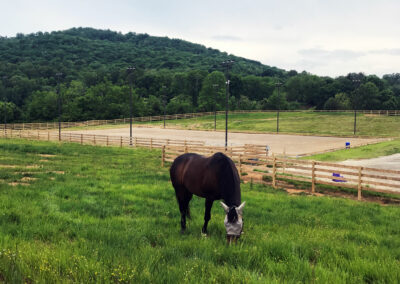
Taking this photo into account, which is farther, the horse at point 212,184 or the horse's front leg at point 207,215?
the horse's front leg at point 207,215

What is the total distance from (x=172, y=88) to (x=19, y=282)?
137 m

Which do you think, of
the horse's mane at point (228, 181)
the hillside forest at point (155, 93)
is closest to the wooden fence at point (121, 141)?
the horse's mane at point (228, 181)

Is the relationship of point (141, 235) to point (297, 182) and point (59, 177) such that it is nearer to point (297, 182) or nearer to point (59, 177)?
point (59, 177)

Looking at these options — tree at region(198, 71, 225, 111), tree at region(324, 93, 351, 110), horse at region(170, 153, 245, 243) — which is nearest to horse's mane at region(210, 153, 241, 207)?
horse at region(170, 153, 245, 243)

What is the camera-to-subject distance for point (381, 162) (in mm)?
24531

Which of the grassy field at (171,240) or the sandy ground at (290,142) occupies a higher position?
the grassy field at (171,240)

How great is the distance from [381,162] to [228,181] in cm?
2291

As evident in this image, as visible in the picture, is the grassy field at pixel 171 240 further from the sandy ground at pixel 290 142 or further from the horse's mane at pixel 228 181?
the sandy ground at pixel 290 142

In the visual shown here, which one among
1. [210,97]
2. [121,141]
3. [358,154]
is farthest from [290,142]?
[210,97]

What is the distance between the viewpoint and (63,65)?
6516 inches

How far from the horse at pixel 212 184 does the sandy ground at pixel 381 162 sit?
19.2 metres

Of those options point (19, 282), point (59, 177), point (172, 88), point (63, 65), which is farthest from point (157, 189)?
point (63, 65)

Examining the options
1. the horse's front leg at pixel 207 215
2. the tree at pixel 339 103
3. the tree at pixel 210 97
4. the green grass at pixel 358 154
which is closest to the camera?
the horse's front leg at pixel 207 215

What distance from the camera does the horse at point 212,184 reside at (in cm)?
572
